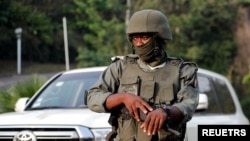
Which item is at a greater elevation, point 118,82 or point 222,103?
point 118,82

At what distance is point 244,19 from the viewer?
3080cm

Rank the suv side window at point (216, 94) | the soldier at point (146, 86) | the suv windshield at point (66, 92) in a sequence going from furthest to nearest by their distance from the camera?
the suv side window at point (216, 94) < the suv windshield at point (66, 92) < the soldier at point (146, 86)

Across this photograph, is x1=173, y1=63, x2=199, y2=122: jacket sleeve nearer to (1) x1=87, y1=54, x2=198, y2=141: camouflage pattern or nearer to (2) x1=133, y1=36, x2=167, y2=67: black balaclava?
(1) x1=87, y1=54, x2=198, y2=141: camouflage pattern

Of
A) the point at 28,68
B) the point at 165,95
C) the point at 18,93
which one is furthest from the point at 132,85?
the point at 28,68

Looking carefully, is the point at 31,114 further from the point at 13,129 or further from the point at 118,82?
the point at 118,82

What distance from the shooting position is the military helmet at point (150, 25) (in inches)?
145


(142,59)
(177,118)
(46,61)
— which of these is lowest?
(46,61)

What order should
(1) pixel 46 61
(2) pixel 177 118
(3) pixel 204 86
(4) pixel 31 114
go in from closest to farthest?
(2) pixel 177 118, (4) pixel 31 114, (3) pixel 204 86, (1) pixel 46 61

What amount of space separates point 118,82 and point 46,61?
32.1 meters

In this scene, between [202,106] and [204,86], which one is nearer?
[202,106]

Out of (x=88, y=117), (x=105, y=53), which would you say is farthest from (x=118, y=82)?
(x=105, y=53)

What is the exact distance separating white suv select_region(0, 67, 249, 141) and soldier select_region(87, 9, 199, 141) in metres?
1.01

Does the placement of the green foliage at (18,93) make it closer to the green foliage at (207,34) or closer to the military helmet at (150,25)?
the military helmet at (150,25)

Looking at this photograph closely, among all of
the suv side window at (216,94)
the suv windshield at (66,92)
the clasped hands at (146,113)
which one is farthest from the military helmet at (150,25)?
the suv side window at (216,94)
